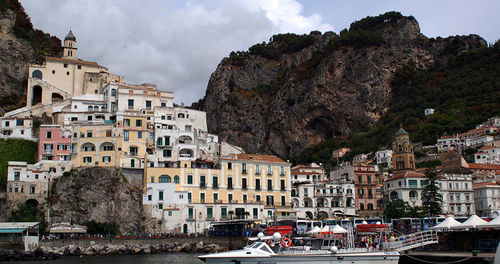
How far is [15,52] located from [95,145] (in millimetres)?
31611

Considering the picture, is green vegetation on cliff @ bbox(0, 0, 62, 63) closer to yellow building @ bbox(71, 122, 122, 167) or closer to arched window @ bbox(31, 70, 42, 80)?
arched window @ bbox(31, 70, 42, 80)

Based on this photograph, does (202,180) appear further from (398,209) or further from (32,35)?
(32,35)

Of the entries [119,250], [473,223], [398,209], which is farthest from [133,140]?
[473,223]

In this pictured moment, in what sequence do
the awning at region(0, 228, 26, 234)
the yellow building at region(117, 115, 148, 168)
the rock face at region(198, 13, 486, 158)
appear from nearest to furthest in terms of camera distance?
the awning at region(0, 228, 26, 234)
the yellow building at region(117, 115, 148, 168)
the rock face at region(198, 13, 486, 158)

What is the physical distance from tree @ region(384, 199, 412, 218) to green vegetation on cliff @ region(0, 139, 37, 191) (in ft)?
161

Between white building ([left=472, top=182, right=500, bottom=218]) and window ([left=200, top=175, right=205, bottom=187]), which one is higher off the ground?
window ([left=200, top=175, right=205, bottom=187])

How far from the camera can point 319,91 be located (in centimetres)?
13525

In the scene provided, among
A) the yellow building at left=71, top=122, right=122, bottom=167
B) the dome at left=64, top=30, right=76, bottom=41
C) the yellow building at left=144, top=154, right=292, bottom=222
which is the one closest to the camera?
the yellow building at left=144, top=154, right=292, bottom=222

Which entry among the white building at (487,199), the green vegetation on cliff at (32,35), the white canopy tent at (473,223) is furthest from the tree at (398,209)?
the green vegetation on cliff at (32,35)

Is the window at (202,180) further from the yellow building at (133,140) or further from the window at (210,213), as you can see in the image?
the yellow building at (133,140)

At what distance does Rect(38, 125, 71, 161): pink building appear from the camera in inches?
2771

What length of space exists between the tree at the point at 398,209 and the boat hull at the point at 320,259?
33518 mm

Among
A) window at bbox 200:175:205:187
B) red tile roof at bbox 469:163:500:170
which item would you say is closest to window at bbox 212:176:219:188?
window at bbox 200:175:205:187

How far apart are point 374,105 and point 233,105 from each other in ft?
120
